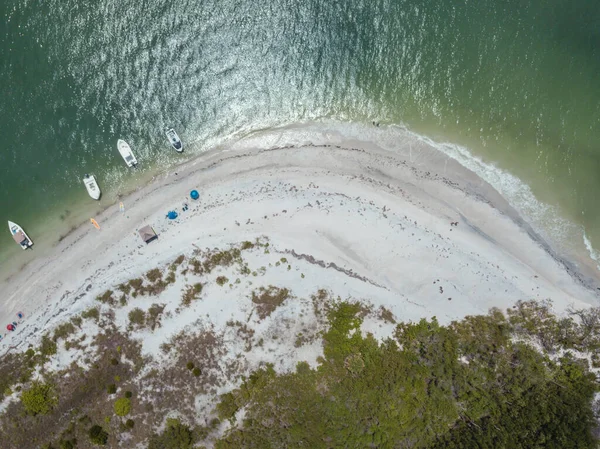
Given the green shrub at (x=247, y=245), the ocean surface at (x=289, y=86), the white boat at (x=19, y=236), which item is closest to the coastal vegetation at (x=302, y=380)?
the green shrub at (x=247, y=245)

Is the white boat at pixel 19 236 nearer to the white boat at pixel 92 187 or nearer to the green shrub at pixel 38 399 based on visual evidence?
the white boat at pixel 92 187

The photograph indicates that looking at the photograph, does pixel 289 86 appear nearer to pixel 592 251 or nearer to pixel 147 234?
pixel 147 234

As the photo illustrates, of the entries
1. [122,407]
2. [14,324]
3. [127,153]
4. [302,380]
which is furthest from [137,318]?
[127,153]

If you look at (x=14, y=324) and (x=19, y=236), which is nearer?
(x=14, y=324)

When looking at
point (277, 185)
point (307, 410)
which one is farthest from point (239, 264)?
point (307, 410)

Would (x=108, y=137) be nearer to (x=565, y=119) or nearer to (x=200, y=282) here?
(x=200, y=282)

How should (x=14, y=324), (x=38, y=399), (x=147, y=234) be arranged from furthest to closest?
(x=14, y=324)
(x=147, y=234)
(x=38, y=399)

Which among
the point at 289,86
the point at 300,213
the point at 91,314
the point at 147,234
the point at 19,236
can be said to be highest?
the point at 289,86

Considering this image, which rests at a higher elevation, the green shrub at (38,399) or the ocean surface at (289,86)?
the ocean surface at (289,86)
